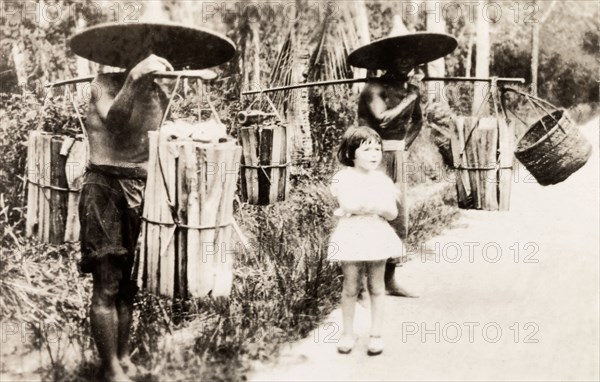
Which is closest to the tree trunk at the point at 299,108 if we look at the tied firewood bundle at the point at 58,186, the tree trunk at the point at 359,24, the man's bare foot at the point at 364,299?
the tree trunk at the point at 359,24

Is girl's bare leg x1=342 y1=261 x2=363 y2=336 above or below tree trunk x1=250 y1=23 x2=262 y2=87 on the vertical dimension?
below

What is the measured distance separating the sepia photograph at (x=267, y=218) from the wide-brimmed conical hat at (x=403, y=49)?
0.02 meters

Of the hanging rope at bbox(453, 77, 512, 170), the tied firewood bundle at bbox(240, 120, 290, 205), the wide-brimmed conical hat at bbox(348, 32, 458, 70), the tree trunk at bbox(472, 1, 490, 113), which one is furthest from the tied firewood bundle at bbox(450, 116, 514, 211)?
the tree trunk at bbox(472, 1, 490, 113)

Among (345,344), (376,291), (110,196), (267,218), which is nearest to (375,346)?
(345,344)

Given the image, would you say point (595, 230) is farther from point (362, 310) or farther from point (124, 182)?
point (124, 182)

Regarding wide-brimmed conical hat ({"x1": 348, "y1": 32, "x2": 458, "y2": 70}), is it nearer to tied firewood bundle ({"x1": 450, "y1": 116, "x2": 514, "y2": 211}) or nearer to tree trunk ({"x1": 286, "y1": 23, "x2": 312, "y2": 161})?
tied firewood bundle ({"x1": 450, "y1": 116, "x2": 514, "y2": 211})

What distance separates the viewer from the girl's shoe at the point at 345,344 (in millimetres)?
3936

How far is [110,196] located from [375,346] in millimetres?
1847

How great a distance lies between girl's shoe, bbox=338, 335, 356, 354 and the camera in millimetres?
3936

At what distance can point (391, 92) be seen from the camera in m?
4.82

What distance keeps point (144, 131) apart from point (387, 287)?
2543 mm

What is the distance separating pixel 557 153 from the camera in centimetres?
441

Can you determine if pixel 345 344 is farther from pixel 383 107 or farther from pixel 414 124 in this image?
pixel 414 124

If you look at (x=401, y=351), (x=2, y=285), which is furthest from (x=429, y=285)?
(x=2, y=285)
